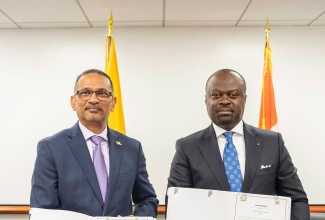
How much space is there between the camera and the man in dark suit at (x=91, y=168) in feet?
4.68

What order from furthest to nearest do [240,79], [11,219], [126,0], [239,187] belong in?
1. [11,219]
2. [126,0]
3. [240,79]
4. [239,187]

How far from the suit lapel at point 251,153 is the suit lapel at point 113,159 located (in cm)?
57

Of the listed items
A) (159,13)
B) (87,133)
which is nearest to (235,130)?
(87,133)

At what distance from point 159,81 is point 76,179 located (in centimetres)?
259

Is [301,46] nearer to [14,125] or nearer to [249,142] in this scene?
[249,142]

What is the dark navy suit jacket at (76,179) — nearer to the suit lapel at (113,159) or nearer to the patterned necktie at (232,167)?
the suit lapel at (113,159)

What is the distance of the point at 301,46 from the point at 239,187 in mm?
2992

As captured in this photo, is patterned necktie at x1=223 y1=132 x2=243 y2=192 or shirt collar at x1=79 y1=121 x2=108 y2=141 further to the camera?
shirt collar at x1=79 y1=121 x2=108 y2=141

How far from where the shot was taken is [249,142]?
1.56m

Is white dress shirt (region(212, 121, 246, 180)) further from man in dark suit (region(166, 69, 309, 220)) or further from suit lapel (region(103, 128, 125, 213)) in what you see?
suit lapel (region(103, 128, 125, 213))

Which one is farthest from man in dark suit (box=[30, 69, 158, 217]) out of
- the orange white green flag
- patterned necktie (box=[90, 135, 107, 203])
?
the orange white green flag

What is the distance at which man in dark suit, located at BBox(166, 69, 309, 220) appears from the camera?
1464mm

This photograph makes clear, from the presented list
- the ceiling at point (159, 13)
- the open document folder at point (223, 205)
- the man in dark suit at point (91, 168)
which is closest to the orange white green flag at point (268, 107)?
the ceiling at point (159, 13)

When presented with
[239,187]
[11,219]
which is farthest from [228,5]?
[11,219]
